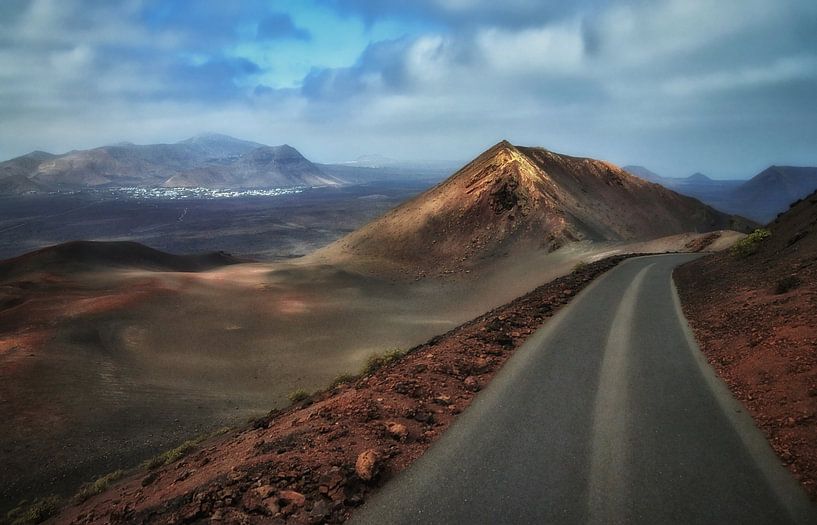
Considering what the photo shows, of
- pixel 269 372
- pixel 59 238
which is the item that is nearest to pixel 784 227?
pixel 269 372

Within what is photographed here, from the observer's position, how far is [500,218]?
190 feet

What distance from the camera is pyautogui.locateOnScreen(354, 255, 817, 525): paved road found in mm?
6125

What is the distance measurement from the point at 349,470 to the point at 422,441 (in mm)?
1529

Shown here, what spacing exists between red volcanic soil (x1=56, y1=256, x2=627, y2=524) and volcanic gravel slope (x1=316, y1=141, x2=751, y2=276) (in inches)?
1588

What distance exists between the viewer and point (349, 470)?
704cm

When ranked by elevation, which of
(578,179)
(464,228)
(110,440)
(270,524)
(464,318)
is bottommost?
(110,440)

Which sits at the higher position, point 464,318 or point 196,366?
point 464,318

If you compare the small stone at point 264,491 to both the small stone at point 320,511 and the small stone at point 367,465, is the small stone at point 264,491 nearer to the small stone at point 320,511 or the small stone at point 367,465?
the small stone at point 320,511

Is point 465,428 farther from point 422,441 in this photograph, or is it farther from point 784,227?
point 784,227

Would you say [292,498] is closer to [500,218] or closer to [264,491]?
[264,491]

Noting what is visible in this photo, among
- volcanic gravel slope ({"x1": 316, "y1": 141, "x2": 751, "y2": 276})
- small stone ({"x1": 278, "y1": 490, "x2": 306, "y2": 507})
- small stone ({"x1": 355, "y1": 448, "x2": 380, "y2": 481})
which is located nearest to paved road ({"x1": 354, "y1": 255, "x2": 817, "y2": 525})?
small stone ({"x1": 355, "y1": 448, "x2": 380, "y2": 481})

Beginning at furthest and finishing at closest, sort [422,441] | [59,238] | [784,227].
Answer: [59,238]
[784,227]
[422,441]

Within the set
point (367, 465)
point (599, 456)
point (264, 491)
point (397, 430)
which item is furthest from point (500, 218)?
point (264, 491)

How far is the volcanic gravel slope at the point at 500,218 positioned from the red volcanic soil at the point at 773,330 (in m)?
29.8
